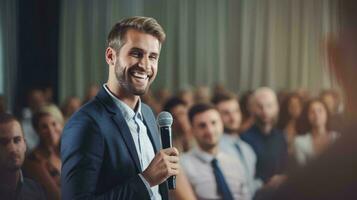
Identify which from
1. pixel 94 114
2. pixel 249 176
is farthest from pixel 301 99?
pixel 94 114

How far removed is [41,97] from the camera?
3.33 m

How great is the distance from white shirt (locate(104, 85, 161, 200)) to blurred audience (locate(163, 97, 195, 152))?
17.1 inches

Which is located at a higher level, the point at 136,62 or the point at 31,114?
the point at 136,62

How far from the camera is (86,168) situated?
8.86 ft

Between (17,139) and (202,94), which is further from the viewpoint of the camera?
(202,94)

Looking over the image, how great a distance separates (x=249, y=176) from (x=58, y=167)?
1.11m

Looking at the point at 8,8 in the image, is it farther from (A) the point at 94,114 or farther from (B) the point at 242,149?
(B) the point at 242,149

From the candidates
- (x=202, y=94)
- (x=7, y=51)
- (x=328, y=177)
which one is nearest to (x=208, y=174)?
(x=202, y=94)

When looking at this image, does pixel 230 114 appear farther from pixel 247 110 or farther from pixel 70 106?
pixel 70 106

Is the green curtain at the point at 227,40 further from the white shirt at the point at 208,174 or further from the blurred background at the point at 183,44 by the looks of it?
the white shirt at the point at 208,174

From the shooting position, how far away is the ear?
2998mm

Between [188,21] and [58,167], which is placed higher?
[188,21]

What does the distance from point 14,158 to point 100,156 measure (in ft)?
2.59

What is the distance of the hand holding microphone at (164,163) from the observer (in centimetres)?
268
